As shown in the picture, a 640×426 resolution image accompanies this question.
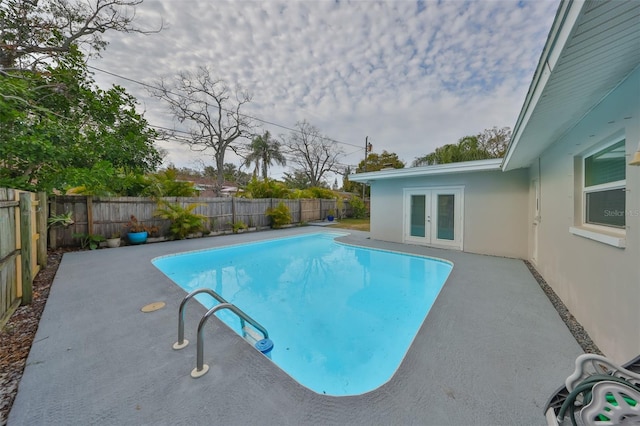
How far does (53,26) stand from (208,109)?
10.5m

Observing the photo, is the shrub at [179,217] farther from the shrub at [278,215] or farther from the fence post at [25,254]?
the fence post at [25,254]

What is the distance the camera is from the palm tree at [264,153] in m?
21.1

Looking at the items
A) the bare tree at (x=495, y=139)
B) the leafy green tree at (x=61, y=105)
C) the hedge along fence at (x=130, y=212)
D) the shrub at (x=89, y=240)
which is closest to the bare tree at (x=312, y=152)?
the hedge along fence at (x=130, y=212)

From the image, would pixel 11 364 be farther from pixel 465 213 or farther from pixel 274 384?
pixel 465 213

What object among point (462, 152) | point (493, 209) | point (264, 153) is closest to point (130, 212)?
point (493, 209)

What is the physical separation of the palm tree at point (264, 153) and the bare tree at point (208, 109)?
138 cm

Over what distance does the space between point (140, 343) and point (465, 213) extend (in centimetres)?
832

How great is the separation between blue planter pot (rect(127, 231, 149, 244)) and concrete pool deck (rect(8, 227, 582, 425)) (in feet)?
17.1

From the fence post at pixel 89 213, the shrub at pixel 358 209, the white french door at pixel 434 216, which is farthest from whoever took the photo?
the shrub at pixel 358 209

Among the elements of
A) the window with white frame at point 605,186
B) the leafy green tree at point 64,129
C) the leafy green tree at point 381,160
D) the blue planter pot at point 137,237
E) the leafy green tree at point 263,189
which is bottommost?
the blue planter pot at point 137,237

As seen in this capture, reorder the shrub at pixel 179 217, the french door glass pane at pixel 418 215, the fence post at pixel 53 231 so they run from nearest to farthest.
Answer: the fence post at pixel 53 231
the french door glass pane at pixel 418 215
the shrub at pixel 179 217

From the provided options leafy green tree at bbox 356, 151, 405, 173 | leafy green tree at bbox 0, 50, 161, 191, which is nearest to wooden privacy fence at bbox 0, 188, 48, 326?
leafy green tree at bbox 0, 50, 161, 191

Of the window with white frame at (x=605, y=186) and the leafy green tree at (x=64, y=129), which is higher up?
the leafy green tree at (x=64, y=129)

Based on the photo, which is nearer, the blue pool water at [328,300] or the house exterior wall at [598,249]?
the house exterior wall at [598,249]
